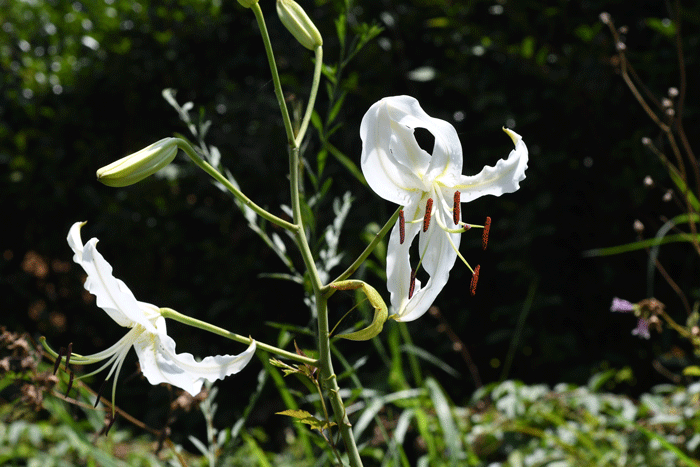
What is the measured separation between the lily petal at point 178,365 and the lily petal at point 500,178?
342 millimetres

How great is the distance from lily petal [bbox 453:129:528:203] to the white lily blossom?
0.34m

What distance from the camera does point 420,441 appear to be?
1991 mm

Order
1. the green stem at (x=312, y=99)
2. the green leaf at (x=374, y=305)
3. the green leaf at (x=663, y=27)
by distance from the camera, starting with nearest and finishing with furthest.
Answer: the green leaf at (x=374, y=305) → the green stem at (x=312, y=99) → the green leaf at (x=663, y=27)

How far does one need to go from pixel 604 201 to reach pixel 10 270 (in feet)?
9.13

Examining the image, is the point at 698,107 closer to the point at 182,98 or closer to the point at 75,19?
the point at 182,98

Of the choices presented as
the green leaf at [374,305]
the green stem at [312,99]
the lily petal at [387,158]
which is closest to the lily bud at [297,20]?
the green stem at [312,99]

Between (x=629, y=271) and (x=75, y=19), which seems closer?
(x=629, y=271)

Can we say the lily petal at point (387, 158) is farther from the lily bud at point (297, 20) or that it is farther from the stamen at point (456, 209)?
the lily bud at point (297, 20)

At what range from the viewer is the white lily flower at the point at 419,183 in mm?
707

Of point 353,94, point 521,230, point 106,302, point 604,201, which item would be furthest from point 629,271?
point 106,302

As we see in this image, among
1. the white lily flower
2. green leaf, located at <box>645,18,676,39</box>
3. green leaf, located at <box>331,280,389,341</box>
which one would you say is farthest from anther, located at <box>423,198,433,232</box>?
green leaf, located at <box>645,18,676,39</box>

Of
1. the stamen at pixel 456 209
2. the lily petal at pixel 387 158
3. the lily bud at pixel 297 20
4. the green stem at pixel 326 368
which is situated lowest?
the green stem at pixel 326 368

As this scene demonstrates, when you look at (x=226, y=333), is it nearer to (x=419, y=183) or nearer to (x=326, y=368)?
(x=326, y=368)

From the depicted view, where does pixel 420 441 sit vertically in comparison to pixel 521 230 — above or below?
below
